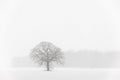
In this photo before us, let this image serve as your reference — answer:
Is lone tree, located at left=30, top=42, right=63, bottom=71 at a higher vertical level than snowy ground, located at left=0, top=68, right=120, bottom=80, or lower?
higher

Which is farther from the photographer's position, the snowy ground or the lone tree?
the lone tree

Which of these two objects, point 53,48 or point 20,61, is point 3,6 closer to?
point 20,61

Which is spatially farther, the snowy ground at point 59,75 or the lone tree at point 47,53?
the lone tree at point 47,53

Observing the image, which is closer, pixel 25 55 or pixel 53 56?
pixel 53 56

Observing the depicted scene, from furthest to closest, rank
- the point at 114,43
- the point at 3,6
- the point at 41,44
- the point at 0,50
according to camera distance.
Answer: the point at 3,6, the point at 114,43, the point at 0,50, the point at 41,44

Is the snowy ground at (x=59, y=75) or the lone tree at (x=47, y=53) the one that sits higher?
the lone tree at (x=47, y=53)

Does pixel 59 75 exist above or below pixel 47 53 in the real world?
below

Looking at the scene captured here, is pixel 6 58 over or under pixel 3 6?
under

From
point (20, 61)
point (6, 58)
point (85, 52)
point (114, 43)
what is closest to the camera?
point (6, 58)

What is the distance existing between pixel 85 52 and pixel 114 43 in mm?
17101

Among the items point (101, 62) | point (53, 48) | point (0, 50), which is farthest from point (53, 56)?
point (101, 62)

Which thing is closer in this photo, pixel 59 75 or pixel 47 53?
pixel 59 75

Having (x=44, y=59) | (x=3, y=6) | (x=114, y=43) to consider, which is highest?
(x=3, y=6)

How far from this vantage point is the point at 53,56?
6762 cm
